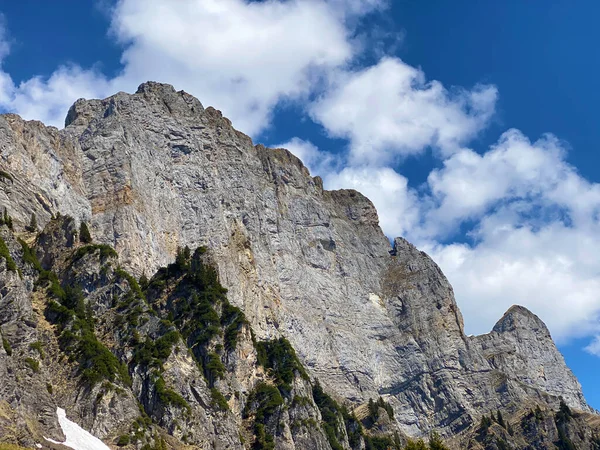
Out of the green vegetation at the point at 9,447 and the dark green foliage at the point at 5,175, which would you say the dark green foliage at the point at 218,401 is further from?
the dark green foliage at the point at 5,175

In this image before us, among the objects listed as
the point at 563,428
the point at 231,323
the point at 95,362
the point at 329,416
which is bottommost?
the point at 95,362

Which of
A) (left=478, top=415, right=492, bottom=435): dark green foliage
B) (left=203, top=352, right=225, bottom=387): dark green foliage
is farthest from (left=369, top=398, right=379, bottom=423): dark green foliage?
(left=203, top=352, right=225, bottom=387): dark green foliage

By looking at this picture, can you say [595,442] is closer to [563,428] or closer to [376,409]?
[563,428]

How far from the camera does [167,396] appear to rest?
3848 inches

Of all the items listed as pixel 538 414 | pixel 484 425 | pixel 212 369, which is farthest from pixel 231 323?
pixel 538 414

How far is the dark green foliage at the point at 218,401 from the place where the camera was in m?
104

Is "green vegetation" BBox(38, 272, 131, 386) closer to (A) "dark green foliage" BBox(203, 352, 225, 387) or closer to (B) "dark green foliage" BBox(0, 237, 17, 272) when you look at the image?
(B) "dark green foliage" BBox(0, 237, 17, 272)

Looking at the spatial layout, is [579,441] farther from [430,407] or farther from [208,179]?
[208,179]

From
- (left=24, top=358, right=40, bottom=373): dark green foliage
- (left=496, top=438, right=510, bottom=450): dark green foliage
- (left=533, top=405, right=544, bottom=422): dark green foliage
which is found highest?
(left=533, top=405, right=544, bottom=422): dark green foliage

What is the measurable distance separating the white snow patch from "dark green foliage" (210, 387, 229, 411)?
23117 millimetres

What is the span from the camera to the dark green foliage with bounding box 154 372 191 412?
97.3 metres

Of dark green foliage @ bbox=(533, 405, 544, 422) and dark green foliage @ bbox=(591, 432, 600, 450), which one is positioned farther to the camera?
dark green foliage @ bbox=(533, 405, 544, 422)

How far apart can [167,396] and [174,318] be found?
24.5 metres

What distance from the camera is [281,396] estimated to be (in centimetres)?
12194
